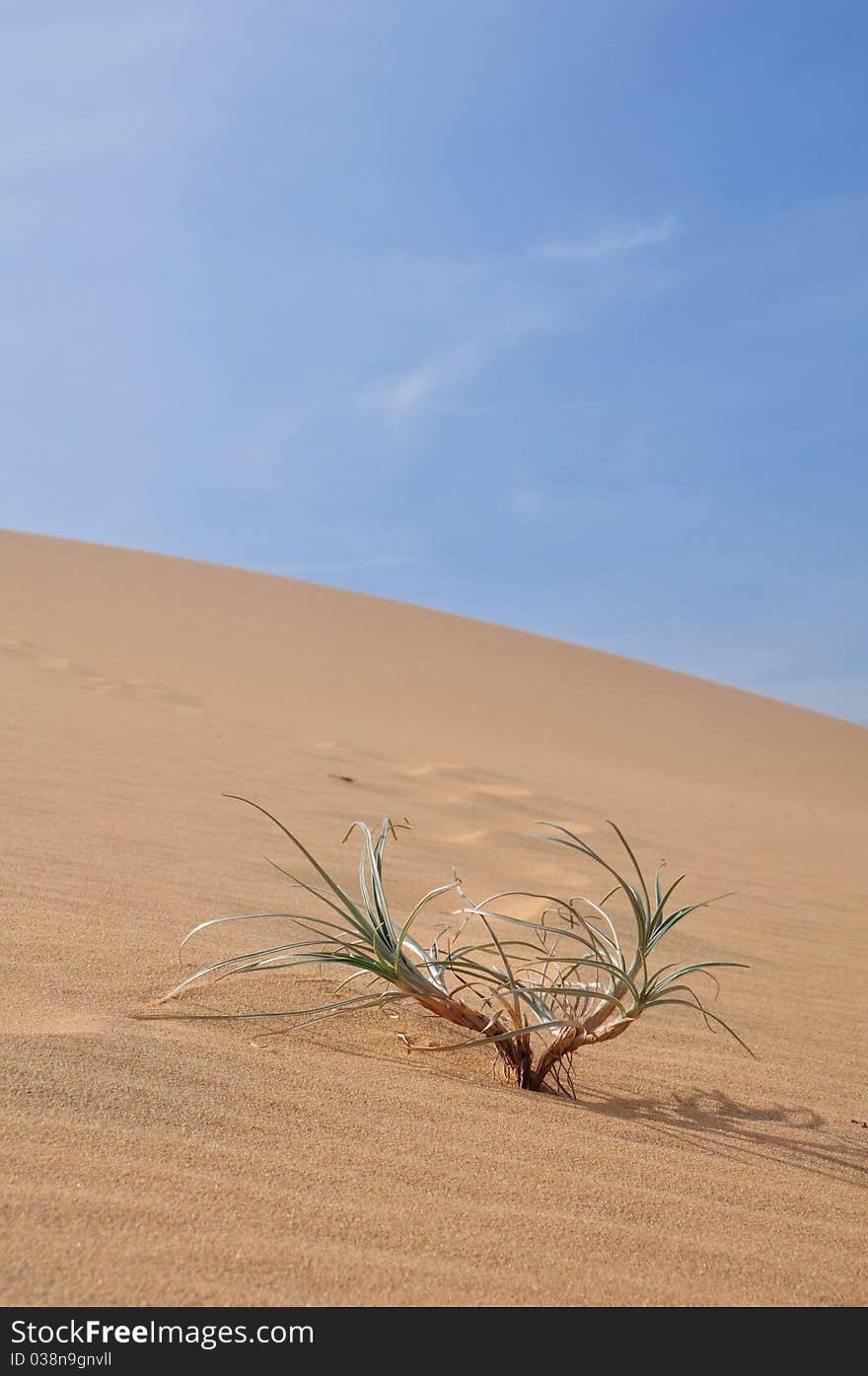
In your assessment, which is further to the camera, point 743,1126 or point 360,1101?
point 743,1126

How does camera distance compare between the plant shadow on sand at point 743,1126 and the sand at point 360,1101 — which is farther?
the plant shadow on sand at point 743,1126

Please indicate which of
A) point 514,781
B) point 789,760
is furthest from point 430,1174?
point 789,760

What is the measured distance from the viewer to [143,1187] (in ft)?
4.12

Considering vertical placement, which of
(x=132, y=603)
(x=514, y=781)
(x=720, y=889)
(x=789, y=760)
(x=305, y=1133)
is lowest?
(x=305, y=1133)

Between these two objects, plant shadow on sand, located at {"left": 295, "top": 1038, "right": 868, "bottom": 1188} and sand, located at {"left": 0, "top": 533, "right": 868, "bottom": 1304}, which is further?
plant shadow on sand, located at {"left": 295, "top": 1038, "right": 868, "bottom": 1188}

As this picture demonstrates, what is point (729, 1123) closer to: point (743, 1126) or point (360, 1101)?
point (743, 1126)

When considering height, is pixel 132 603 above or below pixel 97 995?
above

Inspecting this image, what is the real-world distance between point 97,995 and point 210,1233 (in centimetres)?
80

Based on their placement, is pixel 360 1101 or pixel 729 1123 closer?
pixel 360 1101

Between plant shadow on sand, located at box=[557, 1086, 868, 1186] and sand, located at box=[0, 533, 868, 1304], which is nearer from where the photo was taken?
sand, located at box=[0, 533, 868, 1304]

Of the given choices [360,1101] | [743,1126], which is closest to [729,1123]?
[743,1126]

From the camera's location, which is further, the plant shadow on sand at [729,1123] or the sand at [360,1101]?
the plant shadow on sand at [729,1123]
